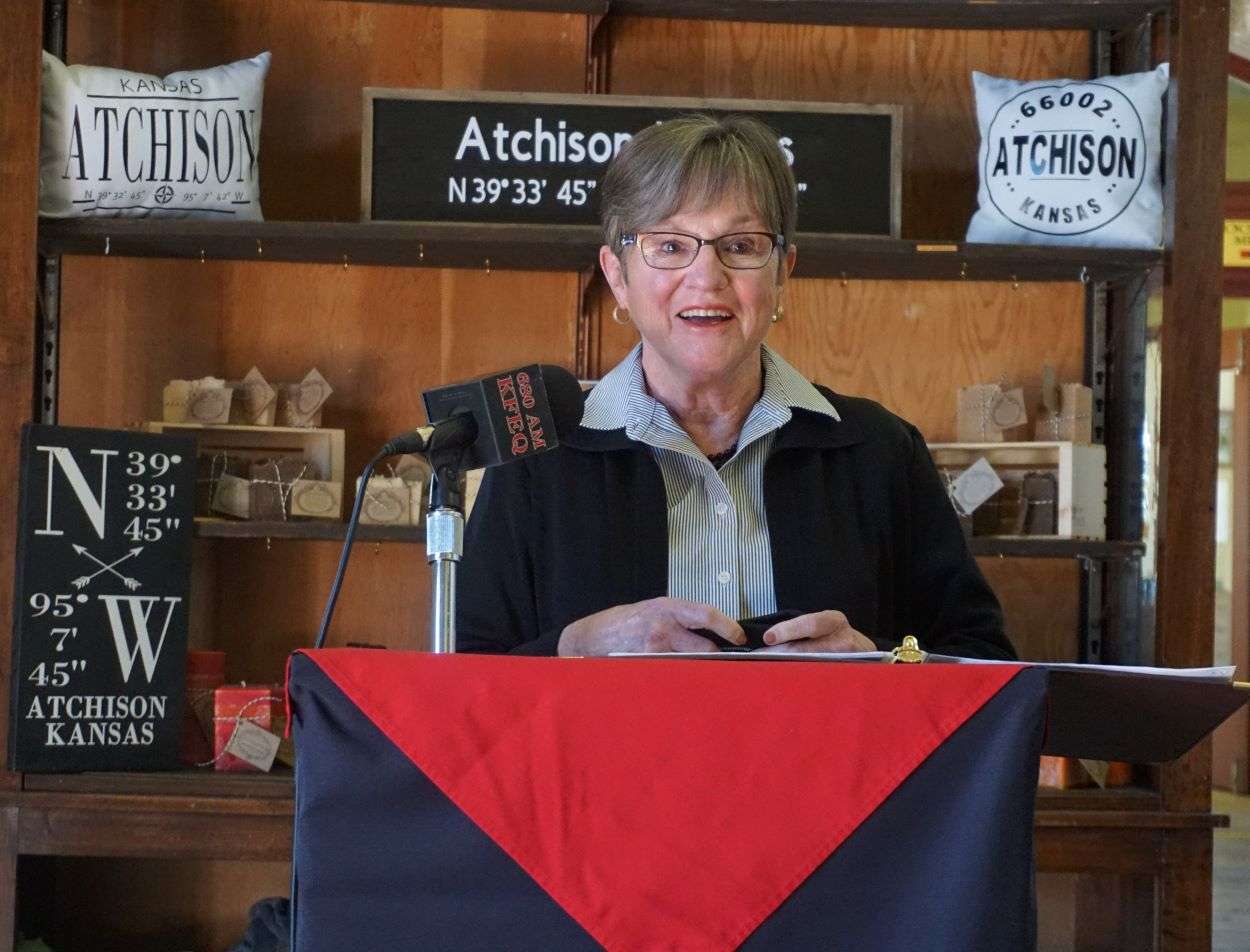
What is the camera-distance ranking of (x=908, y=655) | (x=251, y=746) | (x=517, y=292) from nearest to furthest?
(x=908, y=655) < (x=251, y=746) < (x=517, y=292)

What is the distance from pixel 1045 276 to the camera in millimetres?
2898

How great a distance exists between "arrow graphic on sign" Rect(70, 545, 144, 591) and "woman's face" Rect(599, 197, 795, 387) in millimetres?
1263

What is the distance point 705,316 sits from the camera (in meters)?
1.61

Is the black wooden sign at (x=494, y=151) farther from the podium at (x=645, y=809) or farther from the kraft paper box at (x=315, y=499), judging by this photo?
the podium at (x=645, y=809)

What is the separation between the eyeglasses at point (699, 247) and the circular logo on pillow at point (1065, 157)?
1.22 metres

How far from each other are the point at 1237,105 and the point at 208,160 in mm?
5167

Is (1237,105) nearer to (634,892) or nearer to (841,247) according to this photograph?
(841,247)

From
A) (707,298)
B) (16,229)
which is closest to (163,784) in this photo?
(16,229)

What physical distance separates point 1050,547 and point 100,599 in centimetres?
167

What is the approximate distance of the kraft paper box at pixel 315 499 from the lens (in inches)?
104

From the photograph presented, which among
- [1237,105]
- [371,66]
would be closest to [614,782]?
[371,66]

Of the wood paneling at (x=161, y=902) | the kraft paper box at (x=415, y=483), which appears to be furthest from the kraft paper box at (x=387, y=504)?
the wood paneling at (x=161, y=902)

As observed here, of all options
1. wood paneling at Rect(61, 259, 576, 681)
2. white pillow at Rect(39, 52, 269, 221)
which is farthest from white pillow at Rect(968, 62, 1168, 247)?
white pillow at Rect(39, 52, 269, 221)

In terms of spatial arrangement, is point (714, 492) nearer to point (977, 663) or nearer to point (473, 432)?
point (473, 432)
